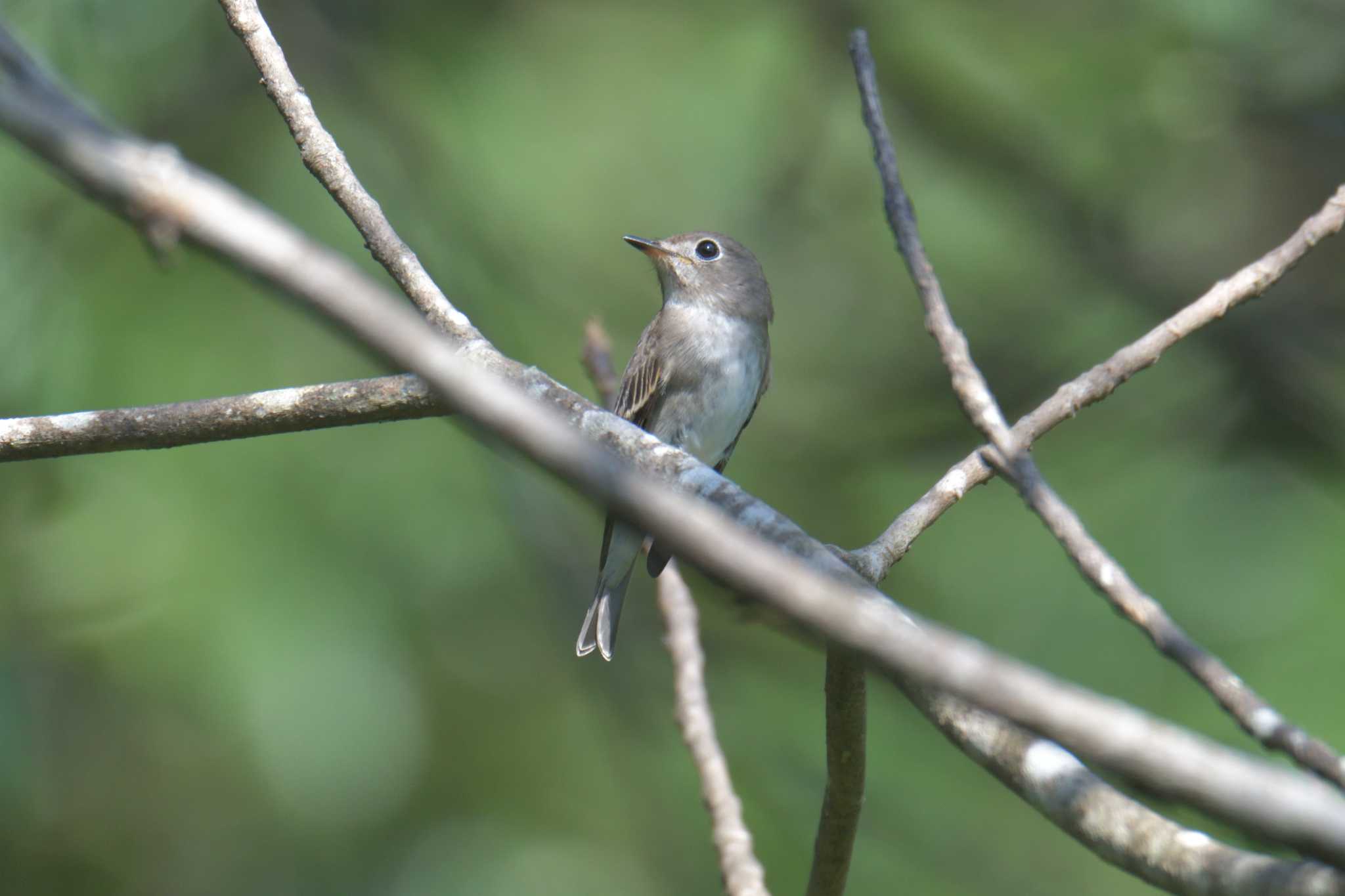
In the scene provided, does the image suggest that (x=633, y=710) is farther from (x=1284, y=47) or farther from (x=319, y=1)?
(x=1284, y=47)

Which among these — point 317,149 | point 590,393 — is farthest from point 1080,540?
point 590,393

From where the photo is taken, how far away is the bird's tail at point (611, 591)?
543cm

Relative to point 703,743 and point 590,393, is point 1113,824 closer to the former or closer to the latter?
point 703,743

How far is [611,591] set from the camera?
5582 mm

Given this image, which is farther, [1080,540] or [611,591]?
[611,591]

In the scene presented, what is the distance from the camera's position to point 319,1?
6.32 m

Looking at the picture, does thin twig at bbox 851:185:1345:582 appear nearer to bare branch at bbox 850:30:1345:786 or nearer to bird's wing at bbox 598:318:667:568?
bare branch at bbox 850:30:1345:786

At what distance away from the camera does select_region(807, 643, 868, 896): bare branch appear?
8.42 feet

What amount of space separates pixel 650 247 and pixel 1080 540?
4462mm

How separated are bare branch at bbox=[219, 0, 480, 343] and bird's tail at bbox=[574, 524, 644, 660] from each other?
2465 mm

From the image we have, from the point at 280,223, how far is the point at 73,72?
4730 millimetres

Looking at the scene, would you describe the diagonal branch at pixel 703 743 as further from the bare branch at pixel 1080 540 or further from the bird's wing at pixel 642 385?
the bird's wing at pixel 642 385

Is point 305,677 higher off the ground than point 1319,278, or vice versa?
point 1319,278

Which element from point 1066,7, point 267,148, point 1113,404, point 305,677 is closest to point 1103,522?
point 1113,404
